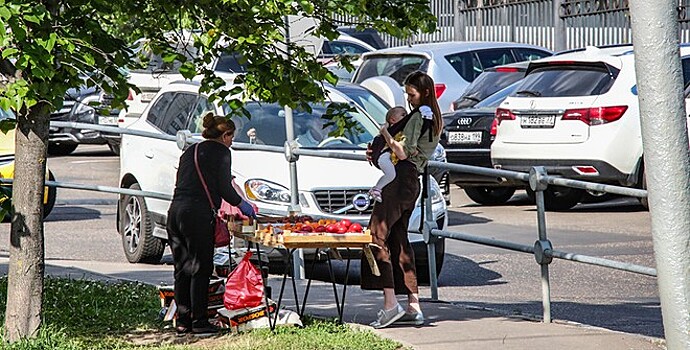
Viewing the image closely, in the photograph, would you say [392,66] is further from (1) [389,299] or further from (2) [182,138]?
(1) [389,299]

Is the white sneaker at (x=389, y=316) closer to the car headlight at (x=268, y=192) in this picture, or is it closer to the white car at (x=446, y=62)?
the car headlight at (x=268, y=192)

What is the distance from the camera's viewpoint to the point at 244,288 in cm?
848

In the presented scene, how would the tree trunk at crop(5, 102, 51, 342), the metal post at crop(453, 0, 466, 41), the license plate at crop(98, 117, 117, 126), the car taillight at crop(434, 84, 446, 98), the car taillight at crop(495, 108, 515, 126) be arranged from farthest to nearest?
1. the metal post at crop(453, 0, 466, 41)
2. the license plate at crop(98, 117, 117, 126)
3. the car taillight at crop(434, 84, 446, 98)
4. the car taillight at crop(495, 108, 515, 126)
5. the tree trunk at crop(5, 102, 51, 342)

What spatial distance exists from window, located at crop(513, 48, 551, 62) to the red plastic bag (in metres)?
14.8

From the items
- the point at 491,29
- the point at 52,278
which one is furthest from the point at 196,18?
the point at 491,29

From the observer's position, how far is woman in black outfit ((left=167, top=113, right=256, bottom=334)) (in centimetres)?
860

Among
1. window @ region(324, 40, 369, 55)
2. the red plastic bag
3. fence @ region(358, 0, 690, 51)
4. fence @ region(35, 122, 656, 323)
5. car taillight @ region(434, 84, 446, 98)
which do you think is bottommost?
the red plastic bag

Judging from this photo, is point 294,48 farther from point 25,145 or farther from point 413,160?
point 25,145

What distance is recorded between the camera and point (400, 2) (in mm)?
8250

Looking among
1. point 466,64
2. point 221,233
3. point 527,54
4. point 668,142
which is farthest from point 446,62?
point 668,142

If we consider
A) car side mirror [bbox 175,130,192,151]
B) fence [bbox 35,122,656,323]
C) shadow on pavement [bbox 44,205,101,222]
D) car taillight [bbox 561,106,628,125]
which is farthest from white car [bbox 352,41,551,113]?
fence [bbox 35,122,656,323]

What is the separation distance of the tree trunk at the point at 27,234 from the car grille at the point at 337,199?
148 inches

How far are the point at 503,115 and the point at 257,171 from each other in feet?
17.5

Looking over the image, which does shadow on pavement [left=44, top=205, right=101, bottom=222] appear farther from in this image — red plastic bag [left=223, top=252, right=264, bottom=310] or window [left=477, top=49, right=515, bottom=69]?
red plastic bag [left=223, top=252, right=264, bottom=310]
